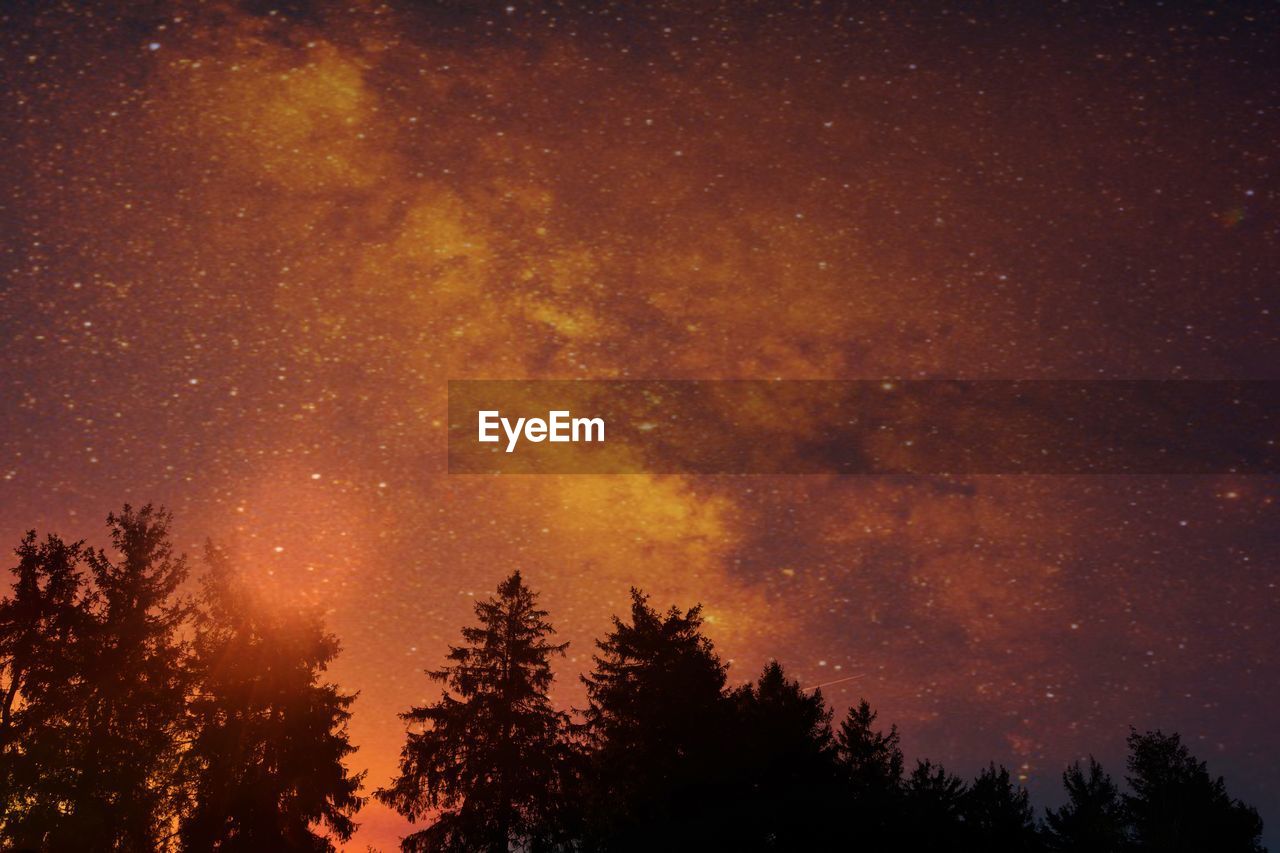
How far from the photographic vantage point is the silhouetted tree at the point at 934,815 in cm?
2791

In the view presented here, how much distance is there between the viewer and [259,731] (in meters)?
30.2

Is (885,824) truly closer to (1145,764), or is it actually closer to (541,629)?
(541,629)

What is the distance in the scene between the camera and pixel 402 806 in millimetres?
30172

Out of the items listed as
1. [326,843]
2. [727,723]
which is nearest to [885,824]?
[727,723]

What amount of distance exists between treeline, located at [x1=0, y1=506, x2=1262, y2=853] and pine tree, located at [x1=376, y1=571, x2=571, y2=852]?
73mm

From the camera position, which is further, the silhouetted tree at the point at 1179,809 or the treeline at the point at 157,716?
the silhouetted tree at the point at 1179,809

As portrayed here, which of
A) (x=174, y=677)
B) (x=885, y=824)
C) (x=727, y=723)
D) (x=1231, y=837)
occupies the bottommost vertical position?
(x=1231, y=837)

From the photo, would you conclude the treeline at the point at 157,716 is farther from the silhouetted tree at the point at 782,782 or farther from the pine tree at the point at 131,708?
the silhouetted tree at the point at 782,782

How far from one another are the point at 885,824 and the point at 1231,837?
41579 mm

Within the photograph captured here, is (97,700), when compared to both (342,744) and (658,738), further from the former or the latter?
(658,738)

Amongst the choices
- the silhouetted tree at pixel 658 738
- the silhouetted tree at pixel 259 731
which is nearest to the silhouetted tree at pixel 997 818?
the silhouetted tree at pixel 658 738

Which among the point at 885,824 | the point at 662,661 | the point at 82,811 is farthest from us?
the point at 662,661

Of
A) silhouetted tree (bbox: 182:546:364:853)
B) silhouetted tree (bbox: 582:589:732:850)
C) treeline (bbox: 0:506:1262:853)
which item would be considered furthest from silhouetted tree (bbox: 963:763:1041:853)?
silhouetted tree (bbox: 182:546:364:853)

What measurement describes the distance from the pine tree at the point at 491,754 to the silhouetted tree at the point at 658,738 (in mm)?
1762
